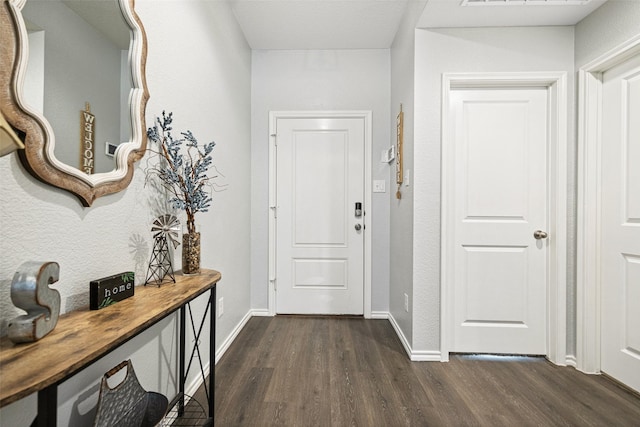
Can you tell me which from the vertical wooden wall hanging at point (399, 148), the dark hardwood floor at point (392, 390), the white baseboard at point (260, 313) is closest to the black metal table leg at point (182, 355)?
the dark hardwood floor at point (392, 390)

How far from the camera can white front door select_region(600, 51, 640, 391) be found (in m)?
1.74

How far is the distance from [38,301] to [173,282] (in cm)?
59

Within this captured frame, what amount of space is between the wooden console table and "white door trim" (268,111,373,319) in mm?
1876

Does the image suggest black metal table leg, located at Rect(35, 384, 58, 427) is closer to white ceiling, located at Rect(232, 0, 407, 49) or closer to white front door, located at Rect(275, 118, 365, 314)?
white front door, located at Rect(275, 118, 365, 314)

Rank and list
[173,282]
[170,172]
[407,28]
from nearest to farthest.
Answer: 1. [173,282]
2. [170,172]
3. [407,28]

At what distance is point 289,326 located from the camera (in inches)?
106

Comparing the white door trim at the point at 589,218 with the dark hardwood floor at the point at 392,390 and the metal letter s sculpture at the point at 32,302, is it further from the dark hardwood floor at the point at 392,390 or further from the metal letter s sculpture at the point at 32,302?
the metal letter s sculpture at the point at 32,302

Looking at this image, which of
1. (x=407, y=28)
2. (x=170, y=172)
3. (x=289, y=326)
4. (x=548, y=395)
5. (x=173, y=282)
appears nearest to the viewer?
(x=173, y=282)

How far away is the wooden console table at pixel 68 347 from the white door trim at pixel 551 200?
1714 millimetres

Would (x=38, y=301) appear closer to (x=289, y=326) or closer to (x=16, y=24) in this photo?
(x=16, y=24)

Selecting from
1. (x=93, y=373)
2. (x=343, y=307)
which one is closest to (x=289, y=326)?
(x=343, y=307)

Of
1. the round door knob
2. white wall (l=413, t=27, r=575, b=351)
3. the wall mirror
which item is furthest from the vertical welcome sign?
the round door knob

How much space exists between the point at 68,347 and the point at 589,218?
2.67m

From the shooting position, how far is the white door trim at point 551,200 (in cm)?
205
